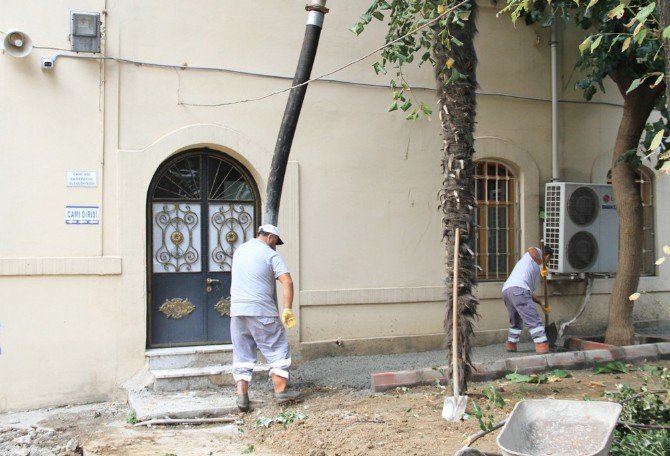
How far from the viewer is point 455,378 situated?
6.59 metres

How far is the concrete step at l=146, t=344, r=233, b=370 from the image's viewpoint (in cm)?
828

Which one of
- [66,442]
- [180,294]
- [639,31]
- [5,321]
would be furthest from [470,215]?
[5,321]

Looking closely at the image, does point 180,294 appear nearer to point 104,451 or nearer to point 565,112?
point 104,451

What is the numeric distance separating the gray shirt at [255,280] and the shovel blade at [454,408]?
2.04 meters

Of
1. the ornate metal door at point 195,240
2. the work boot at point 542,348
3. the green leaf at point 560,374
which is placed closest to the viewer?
the green leaf at point 560,374

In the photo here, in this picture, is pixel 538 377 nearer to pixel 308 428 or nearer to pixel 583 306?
pixel 308 428

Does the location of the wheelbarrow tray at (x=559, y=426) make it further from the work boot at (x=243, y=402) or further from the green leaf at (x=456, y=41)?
the green leaf at (x=456, y=41)

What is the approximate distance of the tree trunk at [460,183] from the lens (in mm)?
7004

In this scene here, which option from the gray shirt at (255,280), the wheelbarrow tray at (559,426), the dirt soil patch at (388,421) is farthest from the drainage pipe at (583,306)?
the wheelbarrow tray at (559,426)

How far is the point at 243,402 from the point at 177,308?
2025 millimetres

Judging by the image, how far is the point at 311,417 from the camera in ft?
22.1

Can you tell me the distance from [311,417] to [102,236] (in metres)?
3.33

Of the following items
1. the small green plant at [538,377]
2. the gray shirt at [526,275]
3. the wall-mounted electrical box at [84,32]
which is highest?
the wall-mounted electrical box at [84,32]

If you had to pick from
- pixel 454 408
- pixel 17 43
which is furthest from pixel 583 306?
pixel 17 43
